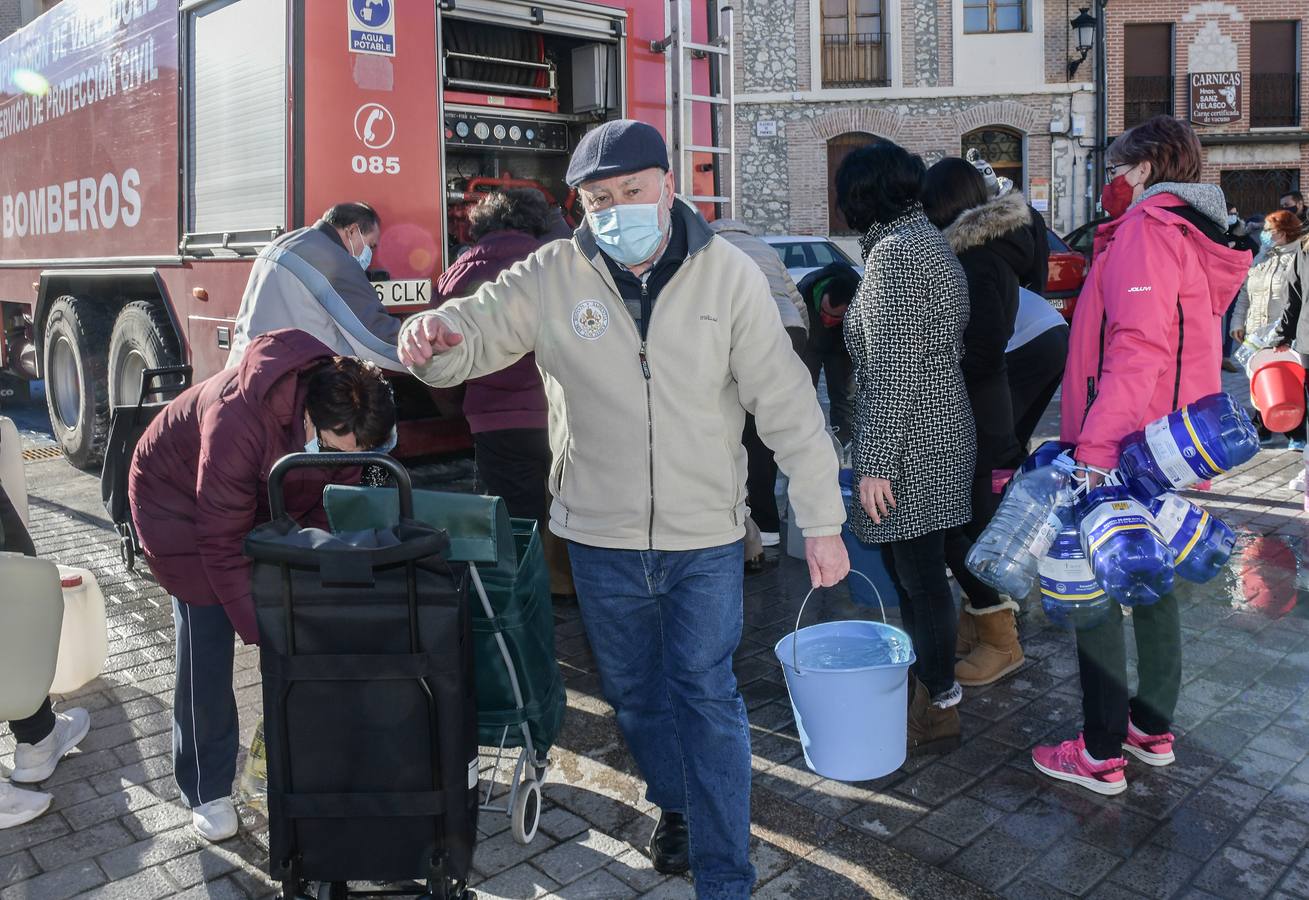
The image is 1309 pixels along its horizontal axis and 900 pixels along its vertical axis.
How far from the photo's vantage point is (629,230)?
9.15 ft

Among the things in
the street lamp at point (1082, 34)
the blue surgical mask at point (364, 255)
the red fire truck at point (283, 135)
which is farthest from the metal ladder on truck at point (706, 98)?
the street lamp at point (1082, 34)

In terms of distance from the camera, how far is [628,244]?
9.19 ft

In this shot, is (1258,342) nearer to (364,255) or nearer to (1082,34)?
(364,255)

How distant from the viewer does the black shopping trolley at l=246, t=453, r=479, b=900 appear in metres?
2.38

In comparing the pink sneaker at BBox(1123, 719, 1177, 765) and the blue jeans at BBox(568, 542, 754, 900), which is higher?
the blue jeans at BBox(568, 542, 754, 900)

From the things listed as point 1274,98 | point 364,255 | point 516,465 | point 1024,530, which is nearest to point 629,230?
point 1024,530

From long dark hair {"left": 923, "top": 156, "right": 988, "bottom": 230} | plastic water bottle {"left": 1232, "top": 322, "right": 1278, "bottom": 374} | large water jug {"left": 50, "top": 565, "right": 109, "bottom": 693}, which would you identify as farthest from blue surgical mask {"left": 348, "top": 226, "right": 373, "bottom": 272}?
plastic water bottle {"left": 1232, "top": 322, "right": 1278, "bottom": 374}

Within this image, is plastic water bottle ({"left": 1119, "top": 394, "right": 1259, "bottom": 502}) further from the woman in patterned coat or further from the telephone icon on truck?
the telephone icon on truck

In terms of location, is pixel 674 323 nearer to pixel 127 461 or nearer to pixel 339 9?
pixel 127 461

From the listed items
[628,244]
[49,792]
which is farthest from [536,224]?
[49,792]

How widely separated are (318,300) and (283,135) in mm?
1121

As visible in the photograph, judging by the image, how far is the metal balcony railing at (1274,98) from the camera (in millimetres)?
26766

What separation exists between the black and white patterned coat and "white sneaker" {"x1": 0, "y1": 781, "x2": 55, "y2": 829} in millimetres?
2641

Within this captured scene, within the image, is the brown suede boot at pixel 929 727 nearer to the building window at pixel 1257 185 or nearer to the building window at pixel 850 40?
the building window at pixel 850 40
